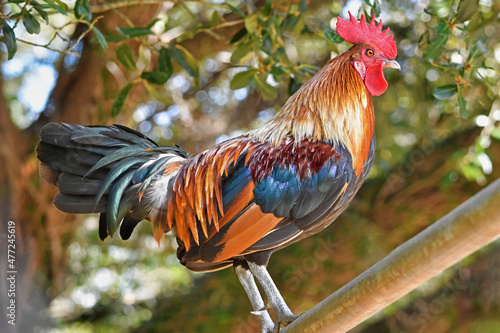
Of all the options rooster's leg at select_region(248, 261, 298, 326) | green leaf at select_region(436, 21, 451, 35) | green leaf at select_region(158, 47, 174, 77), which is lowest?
rooster's leg at select_region(248, 261, 298, 326)

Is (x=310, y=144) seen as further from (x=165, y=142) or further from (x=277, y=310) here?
(x=165, y=142)

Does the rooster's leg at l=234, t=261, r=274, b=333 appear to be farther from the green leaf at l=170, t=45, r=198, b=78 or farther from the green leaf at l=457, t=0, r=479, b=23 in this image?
the green leaf at l=457, t=0, r=479, b=23

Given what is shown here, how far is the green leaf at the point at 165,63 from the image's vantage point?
2773mm

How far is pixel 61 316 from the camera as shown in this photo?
528 centimetres

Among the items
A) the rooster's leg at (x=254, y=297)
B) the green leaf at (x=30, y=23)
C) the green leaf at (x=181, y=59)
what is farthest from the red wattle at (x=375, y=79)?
Answer: the green leaf at (x=30, y=23)

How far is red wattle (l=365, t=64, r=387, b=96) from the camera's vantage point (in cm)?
217

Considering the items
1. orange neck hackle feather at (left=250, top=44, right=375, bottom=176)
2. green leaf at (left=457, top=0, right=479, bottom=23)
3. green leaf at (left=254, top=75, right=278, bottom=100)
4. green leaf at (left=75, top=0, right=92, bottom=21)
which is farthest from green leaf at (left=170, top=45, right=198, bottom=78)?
green leaf at (left=457, top=0, right=479, bottom=23)

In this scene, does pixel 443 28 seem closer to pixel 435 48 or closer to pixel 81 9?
pixel 435 48

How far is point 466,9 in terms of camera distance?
7.84ft

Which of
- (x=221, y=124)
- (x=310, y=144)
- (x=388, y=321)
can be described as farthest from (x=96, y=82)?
(x=388, y=321)

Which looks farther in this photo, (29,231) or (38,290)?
(38,290)

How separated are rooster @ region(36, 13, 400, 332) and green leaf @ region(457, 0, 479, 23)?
405 mm

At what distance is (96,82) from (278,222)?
2646 millimetres

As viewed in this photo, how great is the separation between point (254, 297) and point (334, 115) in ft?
2.51
